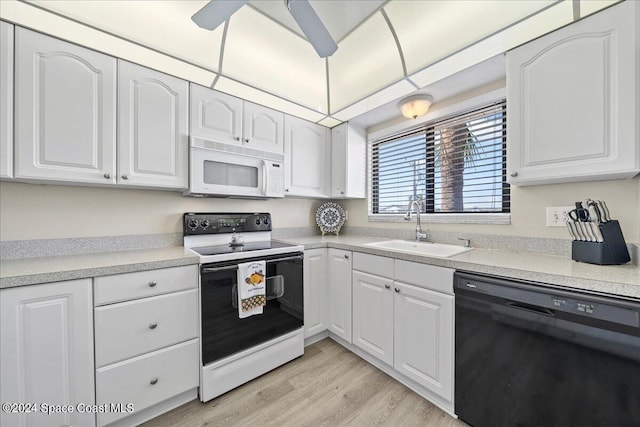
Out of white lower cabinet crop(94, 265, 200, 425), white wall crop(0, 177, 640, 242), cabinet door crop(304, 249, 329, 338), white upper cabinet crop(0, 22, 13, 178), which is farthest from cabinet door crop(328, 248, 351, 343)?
white upper cabinet crop(0, 22, 13, 178)

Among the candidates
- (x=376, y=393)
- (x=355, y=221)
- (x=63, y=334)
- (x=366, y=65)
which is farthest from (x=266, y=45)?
(x=376, y=393)

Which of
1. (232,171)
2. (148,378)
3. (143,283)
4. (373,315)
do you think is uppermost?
(232,171)

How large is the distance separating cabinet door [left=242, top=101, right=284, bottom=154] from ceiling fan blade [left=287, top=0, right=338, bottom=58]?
0.86 m

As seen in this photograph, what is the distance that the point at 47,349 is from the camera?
1118 millimetres

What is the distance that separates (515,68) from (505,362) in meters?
1.60

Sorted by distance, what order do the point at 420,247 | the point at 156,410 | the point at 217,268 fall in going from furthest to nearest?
the point at 420,247 → the point at 217,268 → the point at 156,410

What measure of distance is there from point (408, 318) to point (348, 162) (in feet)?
5.21

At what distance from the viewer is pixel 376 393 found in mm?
1597

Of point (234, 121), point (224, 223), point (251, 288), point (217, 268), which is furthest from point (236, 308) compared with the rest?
point (234, 121)

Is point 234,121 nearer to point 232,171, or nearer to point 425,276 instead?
point 232,171

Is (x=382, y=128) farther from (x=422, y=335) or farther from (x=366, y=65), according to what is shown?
(x=422, y=335)

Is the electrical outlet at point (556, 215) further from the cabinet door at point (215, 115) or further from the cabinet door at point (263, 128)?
the cabinet door at point (215, 115)

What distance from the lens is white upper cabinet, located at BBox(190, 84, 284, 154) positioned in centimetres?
182

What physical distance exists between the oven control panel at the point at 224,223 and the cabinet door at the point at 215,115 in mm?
646
